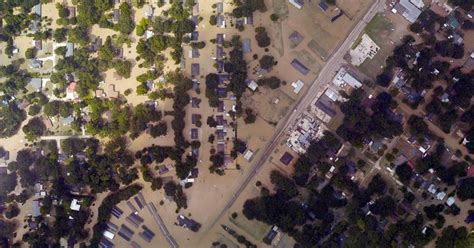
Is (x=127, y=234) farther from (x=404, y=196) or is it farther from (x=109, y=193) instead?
(x=404, y=196)

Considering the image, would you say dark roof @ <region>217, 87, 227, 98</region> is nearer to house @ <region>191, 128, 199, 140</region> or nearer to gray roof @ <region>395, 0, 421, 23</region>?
house @ <region>191, 128, 199, 140</region>

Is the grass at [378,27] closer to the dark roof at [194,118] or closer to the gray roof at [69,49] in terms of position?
the dark roof at [194,118]

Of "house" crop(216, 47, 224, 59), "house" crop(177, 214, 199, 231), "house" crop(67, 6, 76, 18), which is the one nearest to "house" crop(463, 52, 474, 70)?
"house" crop(216, 47, 224, 59)

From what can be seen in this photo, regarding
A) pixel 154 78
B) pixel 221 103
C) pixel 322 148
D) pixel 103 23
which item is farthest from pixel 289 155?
pixel 103 23

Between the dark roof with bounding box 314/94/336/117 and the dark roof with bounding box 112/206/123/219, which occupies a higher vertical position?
the dark roof with bounding box 314/94/336/117

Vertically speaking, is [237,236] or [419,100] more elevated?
[419,100]

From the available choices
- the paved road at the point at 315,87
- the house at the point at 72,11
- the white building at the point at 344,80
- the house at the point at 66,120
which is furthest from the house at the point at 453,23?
the house at the point at 66,120
